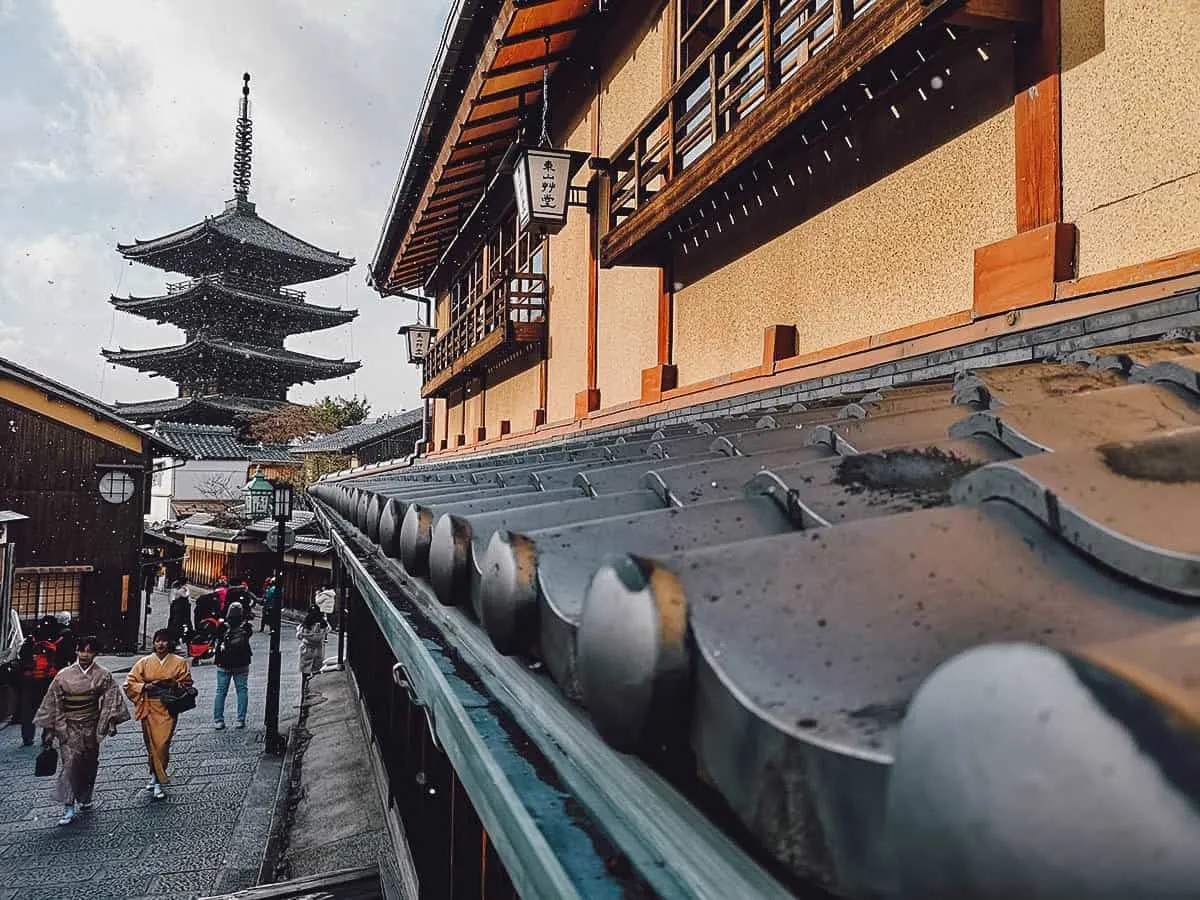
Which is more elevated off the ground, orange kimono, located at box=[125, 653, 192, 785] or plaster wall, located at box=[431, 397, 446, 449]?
plaster wall, located at box=[431, 397, 446, 449]

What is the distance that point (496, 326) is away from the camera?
10.7 metres

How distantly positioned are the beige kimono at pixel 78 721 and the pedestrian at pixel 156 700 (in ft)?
0.93

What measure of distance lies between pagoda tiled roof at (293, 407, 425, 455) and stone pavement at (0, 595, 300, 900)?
2242 cm

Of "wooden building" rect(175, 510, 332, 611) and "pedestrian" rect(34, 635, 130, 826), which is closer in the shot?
"pedestrian" rect(34, 635, 130, 826)

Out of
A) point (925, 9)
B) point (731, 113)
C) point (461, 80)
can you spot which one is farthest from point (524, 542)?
point (461, 80)

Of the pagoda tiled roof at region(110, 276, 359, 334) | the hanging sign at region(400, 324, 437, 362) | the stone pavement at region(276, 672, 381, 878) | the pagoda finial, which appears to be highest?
the pagoda finial

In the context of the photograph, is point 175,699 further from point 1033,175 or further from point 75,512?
point 75,512

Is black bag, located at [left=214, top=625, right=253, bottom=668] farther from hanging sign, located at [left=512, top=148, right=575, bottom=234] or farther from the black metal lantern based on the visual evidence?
hanging sign, located at [left=512, top=148, right=575, bottom=234]

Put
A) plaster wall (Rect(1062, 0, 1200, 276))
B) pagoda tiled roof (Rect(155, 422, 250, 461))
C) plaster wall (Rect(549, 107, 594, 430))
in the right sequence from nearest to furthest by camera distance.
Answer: plaster wall (Rect(1062, 0, 1200, 276)) → plaster wall (Rect(549, 107, 594, 430)) → pagoda tiled roof (Rect(155, 422, 250, 461))

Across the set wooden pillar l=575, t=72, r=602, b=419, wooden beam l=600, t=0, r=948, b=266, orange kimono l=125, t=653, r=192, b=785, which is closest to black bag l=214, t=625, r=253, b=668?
orange kimono l=125, t=653, r=192, b=785

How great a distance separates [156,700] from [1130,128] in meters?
10.9

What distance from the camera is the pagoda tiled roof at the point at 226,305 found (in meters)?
39.5

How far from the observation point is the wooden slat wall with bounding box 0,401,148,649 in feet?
66.1

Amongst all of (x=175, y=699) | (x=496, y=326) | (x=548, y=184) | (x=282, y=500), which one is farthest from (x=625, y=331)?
(x=282, y=500)
